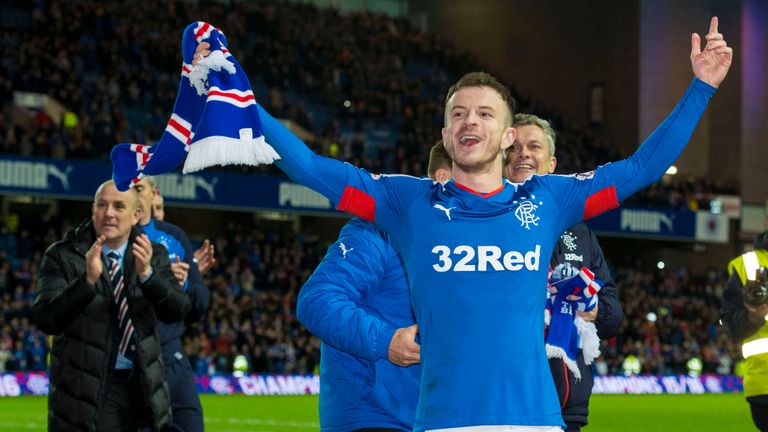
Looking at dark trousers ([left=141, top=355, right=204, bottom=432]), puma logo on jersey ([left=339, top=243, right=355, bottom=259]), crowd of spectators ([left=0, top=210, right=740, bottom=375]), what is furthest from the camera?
crowd of spectators ([left=0, top=210, right=740, bottom=375])

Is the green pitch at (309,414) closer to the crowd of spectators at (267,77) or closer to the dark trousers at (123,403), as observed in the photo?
the dark trousers at (123,403)

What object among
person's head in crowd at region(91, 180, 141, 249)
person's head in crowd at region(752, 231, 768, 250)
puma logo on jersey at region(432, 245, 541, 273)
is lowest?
puma logo on jersey at region(432, 245, 541, 273)

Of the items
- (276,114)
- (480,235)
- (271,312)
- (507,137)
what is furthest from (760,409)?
(276,114)

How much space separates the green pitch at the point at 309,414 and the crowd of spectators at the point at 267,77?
9042 millimetres

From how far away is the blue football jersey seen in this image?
3.93 m

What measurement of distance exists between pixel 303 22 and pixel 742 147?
15.2 metres

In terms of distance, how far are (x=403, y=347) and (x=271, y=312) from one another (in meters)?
23.1

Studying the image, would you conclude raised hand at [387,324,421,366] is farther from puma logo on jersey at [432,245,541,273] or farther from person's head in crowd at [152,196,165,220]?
person's head in crowd at [152,196,165,220]

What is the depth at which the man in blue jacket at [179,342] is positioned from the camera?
6918 mm

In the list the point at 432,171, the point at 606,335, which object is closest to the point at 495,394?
the point at 432,171

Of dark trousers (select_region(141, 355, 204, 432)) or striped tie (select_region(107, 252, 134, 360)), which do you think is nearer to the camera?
striped tie (select_region(107, 252, 134, 360))

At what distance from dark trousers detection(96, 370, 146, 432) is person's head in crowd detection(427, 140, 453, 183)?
2162 mm

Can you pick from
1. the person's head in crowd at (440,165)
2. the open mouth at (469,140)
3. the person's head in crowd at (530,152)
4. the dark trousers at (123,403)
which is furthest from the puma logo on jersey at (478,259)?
the dark trousers at (123,403)

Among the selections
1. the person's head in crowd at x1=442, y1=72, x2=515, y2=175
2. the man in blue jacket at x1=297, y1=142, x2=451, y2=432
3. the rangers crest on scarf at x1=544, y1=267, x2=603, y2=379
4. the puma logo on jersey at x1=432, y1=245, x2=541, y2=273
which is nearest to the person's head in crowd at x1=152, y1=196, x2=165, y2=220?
the rangers crest on scarf at x1=544, y1=267, x2=603, y2=379
